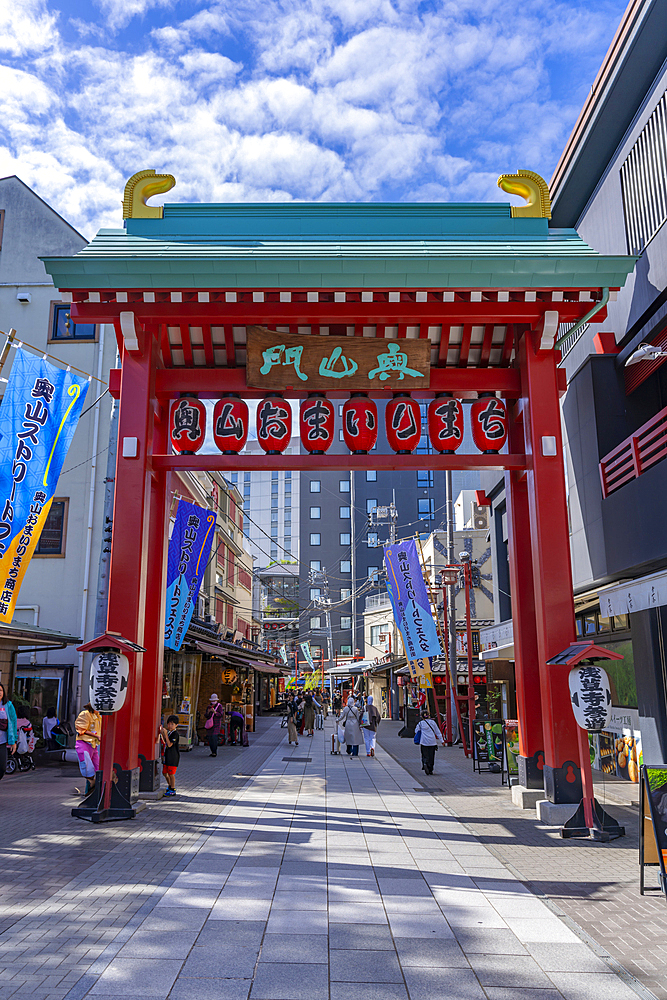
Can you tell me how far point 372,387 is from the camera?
1328 cm

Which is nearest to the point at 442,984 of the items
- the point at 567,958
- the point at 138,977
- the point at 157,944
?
the point at 567,958

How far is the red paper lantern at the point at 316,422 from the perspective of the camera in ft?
44.0

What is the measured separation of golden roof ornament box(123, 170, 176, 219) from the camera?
13.8 meters

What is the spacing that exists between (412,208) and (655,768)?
10.8 m

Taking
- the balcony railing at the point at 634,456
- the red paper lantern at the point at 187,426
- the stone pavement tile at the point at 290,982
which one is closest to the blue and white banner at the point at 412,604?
the balcony railing at the point at 634,456

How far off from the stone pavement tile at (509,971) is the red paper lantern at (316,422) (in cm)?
909

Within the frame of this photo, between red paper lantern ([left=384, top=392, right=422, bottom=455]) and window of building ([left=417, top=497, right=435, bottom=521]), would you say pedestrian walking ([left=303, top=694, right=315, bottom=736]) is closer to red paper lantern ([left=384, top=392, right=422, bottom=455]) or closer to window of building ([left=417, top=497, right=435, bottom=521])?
red paper lantern ([left=384, top=392, right=422, bottom=455])

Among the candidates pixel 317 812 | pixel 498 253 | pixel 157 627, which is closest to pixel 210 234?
pixel 498 253

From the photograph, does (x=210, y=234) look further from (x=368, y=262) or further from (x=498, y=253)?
(x=498, y=253)

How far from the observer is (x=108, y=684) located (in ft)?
36.0

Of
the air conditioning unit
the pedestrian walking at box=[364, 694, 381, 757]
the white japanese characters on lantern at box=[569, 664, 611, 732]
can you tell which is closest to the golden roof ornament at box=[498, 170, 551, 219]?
the white japanese characters on lantern at box=[569, 664, 611, 732]

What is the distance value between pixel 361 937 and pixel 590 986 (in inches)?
73.5

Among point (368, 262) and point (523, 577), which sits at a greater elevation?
point (368, 262)

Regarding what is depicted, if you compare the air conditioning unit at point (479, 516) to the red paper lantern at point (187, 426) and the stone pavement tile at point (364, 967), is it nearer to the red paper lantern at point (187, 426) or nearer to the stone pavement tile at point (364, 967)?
the red paper lantern at point (187, 426)
